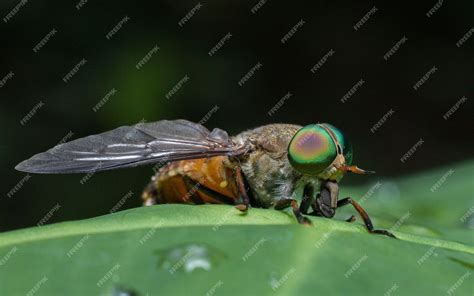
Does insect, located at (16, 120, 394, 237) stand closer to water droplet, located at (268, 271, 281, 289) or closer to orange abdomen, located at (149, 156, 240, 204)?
orange abdomen, located at (149, 156, 240, 204)

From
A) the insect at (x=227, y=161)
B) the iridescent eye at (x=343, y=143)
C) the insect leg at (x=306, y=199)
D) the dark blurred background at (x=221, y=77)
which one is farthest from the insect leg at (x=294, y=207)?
the dark blurred background at (x=221, y=77)

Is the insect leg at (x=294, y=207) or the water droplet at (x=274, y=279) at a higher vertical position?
the water droplet at (x=274, y=279)

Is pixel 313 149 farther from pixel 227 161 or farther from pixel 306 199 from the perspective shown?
pixel 227 161

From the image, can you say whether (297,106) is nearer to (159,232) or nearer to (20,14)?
(20,14)

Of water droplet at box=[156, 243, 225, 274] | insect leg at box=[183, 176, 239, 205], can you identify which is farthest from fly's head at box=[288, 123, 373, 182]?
water droplet at box=[156, 243, 225, 274]

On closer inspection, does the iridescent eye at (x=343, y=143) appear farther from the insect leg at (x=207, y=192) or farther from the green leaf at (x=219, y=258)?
the green leaf at (x=219, y=258)

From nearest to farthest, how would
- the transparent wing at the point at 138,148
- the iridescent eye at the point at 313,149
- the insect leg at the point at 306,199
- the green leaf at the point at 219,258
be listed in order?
the green leaf at the point at 219,258 < the iridescent eye at the point at 313,149 < the insect leg at the point at 306,199 < the transparent wing at the point at 138,148

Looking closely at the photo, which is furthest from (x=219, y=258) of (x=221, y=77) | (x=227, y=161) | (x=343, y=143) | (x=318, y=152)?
(x=221, y=77)
